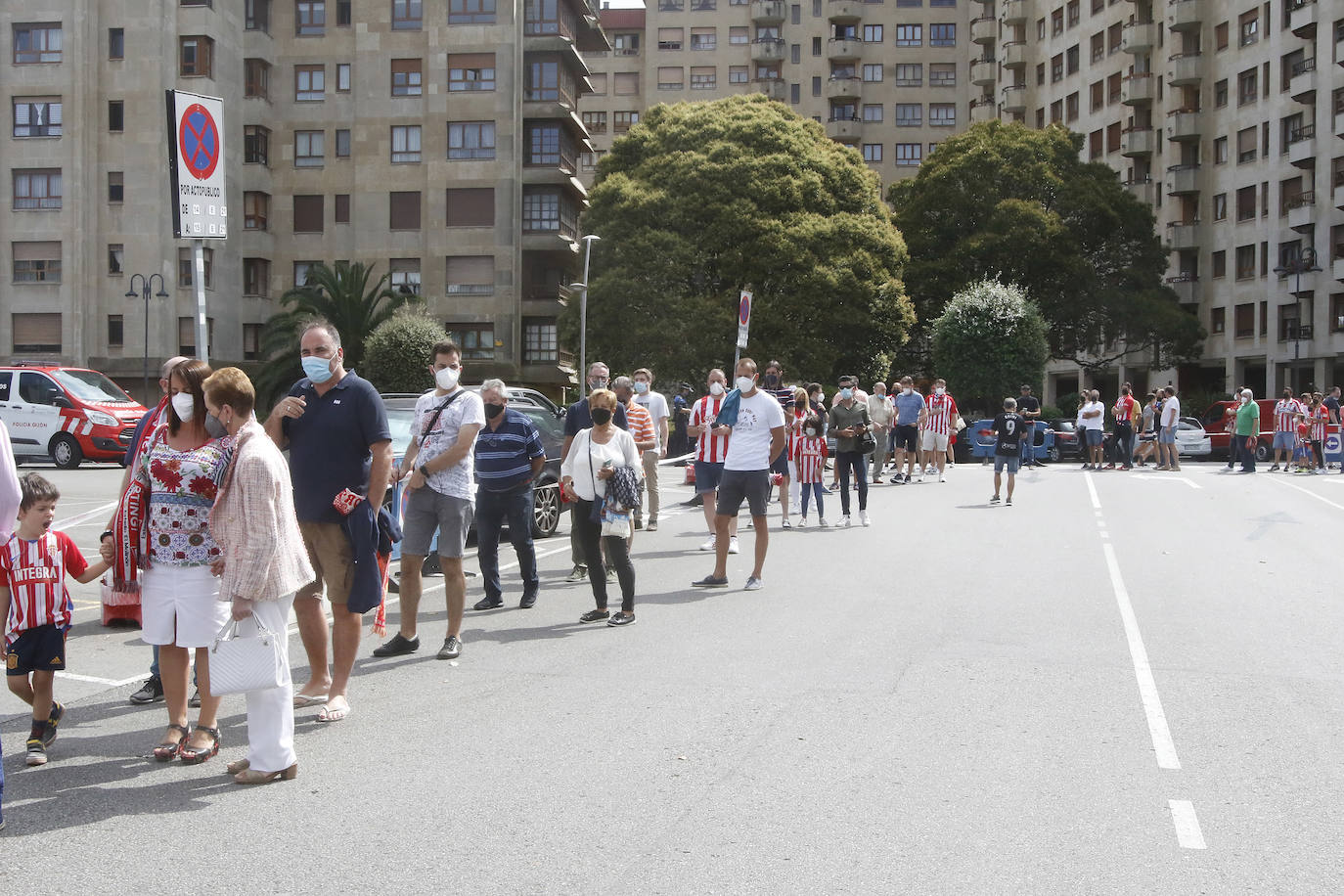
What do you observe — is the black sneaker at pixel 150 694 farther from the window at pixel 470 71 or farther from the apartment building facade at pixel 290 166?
the window at pixel 470 71

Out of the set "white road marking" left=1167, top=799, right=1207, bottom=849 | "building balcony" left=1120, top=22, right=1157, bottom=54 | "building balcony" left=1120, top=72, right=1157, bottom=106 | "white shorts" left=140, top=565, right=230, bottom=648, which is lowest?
"white road marking" left=1167, top=799, right=1207, bottom=849

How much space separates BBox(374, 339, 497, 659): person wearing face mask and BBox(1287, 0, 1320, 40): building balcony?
5805cm

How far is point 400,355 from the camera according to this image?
44.2m

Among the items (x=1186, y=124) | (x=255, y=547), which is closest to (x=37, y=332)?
(x=1186, y=124)

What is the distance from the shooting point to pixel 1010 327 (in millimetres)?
44000

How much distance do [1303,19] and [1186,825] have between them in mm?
60274

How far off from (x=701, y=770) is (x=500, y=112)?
2027 inches

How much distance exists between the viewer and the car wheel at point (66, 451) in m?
26.5

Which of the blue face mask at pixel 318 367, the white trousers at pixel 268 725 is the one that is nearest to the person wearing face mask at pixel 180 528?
the white trousers at pixel 268 725

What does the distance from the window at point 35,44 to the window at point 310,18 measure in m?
9.35

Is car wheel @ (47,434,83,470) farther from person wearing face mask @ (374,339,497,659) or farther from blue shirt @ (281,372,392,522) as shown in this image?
blue shirt @ (281,372,392,522)

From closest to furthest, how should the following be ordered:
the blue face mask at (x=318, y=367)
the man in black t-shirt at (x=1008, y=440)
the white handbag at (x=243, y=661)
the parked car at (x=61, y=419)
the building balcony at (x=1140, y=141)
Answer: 1. the white handbag at (x=243, y=661)
2. the blue face mask at (x=318, y=367)
3. the man in black t-shirt at (x=1008, y=440)
4. the parked car at (x=61, y=419)
5. the building balcony at (x=1140, y=141)

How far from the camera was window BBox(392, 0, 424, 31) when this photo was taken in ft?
180

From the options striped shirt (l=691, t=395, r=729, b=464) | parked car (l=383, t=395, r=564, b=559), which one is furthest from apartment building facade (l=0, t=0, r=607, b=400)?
striped shirt (l=691, t=395, r=729, b=464)
